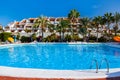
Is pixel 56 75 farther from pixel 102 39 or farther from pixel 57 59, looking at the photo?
pixel 102 39

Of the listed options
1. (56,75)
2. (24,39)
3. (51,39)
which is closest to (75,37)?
(51,39)

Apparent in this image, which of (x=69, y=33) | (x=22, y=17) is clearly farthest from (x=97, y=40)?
(x=22, y=17)

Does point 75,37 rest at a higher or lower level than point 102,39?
higher

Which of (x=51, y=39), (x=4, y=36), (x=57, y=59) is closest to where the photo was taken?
(x=57, y=59)

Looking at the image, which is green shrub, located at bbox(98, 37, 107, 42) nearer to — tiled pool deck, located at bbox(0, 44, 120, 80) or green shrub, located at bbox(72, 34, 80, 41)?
green shrub, located at bbox(72, 34, 80, 41)

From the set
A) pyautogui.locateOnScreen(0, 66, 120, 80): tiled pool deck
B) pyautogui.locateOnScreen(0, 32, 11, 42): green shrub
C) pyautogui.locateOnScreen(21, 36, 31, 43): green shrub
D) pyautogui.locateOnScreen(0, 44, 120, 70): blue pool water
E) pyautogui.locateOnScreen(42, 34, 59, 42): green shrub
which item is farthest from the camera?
pyautogui.locateOnScreen(21, 36, 31, 43): green shrub

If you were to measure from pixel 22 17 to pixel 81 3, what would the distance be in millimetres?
21146

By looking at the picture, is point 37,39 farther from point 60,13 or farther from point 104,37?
point 60,13

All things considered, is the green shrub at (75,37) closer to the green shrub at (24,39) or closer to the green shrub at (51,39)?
the green shrub at (51,39)

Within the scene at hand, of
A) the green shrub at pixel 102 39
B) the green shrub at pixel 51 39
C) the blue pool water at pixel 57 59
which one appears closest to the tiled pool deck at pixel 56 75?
the blue pool water at pixel 57 59

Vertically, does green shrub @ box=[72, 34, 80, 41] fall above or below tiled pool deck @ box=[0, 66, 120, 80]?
above

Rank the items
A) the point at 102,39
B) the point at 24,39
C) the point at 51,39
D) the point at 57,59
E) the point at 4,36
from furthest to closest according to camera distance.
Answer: the point at 24,39, the point at 51,39, the point at 102,39, the point at 4,36, the point at 57,59

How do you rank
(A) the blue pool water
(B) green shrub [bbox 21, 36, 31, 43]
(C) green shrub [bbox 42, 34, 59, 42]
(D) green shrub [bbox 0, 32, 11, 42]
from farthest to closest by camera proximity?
(B) green shrub [bbox 21, 36, 31, 43] < (C) green shrub [bbox 42, 34, 59, 42] < (D) green shrub [bbox 0, 32, 11, 42] < (A) the blue pool water

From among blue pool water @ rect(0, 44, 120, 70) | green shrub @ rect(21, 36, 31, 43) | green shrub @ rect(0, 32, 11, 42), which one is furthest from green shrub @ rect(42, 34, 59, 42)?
blue pool water @ rect(0, 44, 120, 70)
